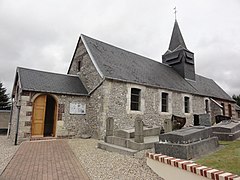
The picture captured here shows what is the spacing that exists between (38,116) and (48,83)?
6.63 ft

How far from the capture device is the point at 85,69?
521 inches

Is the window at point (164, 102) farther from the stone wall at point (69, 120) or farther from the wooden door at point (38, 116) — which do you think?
the wooden door at point (38, 116)

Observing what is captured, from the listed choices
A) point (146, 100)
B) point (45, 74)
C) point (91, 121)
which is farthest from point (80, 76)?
point (146, 100)

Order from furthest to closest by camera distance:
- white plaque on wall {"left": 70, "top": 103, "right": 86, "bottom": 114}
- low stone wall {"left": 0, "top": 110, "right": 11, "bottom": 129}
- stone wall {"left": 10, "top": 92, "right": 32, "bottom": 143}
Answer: low stone wall {"left": 0, "top": 110, "right": 11, "bottom": 129}, white plaque on wall {"left": 70, "top": 103, "right": 86, "bottom": 114}, stone wall {"left": 10, "top": 92, "right": 32, "bottom": 143}

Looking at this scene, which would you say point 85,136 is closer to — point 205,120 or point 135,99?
point 135,99

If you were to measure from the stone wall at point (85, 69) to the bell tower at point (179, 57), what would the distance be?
1124 centimetres

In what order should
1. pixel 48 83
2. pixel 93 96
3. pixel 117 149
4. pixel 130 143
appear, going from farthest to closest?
pixel 93 96 < pixel 48 83 < pixel 117 149 < pixel 130 143

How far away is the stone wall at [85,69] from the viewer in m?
12.0

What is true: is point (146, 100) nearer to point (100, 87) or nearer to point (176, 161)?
point (100, 87)

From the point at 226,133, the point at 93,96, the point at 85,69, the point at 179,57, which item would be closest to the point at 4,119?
the point at 85,69

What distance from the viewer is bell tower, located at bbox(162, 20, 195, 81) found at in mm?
20141

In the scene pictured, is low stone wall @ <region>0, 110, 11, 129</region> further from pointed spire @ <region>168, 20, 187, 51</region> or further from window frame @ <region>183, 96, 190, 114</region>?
pointed spire @ <region>168, 20, 187, 51</region>

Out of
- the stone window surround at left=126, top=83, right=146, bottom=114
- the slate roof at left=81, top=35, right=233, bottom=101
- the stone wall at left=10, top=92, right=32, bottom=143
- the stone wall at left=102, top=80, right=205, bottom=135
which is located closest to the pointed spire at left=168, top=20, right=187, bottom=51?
the slate roof at left=81, top=35, right=233, bottom=101

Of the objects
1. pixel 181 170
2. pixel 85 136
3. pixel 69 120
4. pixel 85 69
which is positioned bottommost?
pixel 85 136
